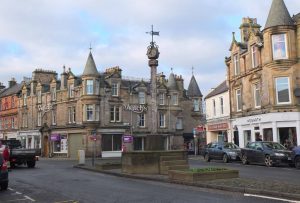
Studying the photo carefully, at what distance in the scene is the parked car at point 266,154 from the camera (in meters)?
24.5

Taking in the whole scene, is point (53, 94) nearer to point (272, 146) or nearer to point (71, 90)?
point (71, 90)

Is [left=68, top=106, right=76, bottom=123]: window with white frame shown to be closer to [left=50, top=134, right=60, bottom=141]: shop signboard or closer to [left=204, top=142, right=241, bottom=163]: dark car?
[left=50, top=134, right=60, bottom=141]: shop signboard

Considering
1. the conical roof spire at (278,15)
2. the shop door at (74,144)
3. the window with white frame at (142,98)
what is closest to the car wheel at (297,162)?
the conical roof spire at (278,15)

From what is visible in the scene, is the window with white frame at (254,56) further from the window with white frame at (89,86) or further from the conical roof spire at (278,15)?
the window with white frame at (89,86)

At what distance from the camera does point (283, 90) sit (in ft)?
105

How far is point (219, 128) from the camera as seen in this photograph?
143 feet

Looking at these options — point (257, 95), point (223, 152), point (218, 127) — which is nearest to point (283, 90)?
point (257, 95)

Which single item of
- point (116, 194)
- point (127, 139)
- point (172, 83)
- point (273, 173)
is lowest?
point (116, 194)

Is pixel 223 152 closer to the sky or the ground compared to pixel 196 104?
closer to the ground

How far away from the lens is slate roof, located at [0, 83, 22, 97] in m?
68.4

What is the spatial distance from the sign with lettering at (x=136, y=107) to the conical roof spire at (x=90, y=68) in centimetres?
598

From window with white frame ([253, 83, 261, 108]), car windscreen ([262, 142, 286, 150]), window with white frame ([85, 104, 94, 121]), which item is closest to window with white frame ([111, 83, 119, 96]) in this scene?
window with white frame ([85, 104, 94, 121])

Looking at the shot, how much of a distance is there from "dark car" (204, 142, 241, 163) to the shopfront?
3542mm

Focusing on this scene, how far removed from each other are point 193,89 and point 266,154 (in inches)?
1468
